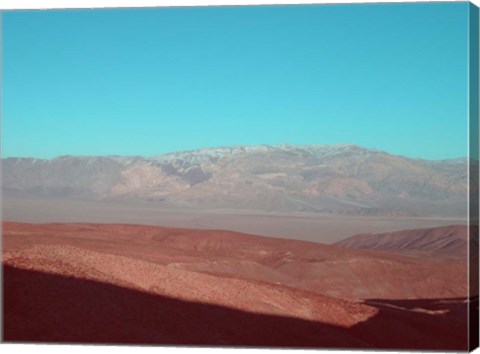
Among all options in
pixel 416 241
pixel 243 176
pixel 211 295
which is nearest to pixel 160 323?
pixel 211 295

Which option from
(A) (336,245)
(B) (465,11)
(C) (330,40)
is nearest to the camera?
(B) (465,11)

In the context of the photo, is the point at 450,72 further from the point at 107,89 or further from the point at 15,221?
the point at 15,221

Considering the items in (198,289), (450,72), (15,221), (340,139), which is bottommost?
(198,289)

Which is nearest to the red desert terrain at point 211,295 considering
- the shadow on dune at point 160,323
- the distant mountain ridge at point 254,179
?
the shadow on dune at point 160,323

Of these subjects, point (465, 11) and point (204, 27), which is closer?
point (465, 11)

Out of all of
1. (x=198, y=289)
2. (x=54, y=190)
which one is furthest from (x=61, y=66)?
(x=198, y=289)

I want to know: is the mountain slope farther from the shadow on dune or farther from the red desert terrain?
the shadow on dune

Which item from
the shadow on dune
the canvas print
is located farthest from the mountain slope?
the shadow on dune
